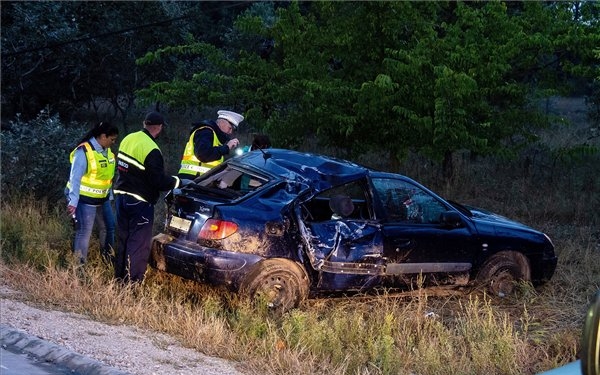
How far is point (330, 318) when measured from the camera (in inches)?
324

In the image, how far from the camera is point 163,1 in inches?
957

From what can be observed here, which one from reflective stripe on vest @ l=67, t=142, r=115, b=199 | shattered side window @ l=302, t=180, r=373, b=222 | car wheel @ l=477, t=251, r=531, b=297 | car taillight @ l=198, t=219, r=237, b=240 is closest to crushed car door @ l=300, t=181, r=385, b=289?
shattered side window @ l=302, t=180, r=373, b=222

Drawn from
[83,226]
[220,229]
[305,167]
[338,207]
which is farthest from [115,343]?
[83,226]

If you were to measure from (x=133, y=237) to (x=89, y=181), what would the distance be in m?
1.32

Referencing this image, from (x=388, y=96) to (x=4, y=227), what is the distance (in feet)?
18.1

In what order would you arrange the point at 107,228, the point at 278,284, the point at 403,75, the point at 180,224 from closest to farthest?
1. the point at 278,284
2. the point at 180,224
3. the point at 107,228
4. the point at 403,75

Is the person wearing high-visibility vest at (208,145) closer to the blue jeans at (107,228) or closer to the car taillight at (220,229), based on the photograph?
the blue jeans at (107,228)

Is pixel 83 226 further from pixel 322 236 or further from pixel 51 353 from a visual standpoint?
pixel 51 353

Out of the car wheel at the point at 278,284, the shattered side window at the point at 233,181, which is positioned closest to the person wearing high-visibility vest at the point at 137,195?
the shattered side window at the point at 233,181

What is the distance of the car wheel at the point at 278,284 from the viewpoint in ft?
27.8

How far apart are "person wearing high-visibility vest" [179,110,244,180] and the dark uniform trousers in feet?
3.87

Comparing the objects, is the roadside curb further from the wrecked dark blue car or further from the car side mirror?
the car side mirror

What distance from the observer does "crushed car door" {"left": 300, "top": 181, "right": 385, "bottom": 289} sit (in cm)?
882

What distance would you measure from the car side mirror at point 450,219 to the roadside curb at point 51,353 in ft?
13.4
